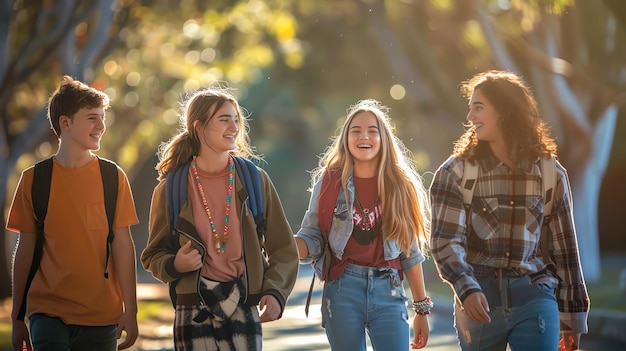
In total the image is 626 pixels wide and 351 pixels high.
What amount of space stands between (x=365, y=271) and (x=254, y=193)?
79 centimetres

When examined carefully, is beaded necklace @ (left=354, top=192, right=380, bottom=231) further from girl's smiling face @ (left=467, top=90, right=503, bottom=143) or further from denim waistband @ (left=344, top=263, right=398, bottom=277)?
girl's smiling face @ (left=467, top=90, right=503, bottom=143)

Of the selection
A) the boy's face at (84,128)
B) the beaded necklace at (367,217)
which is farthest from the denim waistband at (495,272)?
the boy's face at (84,128)

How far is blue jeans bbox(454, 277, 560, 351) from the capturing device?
17.4 ft

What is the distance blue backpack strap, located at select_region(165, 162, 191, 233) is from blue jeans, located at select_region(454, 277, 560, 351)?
1524 millimetres

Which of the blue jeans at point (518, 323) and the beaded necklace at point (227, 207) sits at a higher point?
the beaded necklace at point (227, 207)

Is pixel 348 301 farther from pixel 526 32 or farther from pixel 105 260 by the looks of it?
pixel 526 32

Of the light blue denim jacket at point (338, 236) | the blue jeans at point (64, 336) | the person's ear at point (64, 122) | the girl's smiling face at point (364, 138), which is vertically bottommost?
the blue jeans at point (64, 336)

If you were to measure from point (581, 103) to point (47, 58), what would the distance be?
8.73m

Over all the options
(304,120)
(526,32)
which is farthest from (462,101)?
(304,120)

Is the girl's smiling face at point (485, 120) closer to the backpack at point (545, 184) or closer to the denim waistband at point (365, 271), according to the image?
the backpack at point (545, 184)

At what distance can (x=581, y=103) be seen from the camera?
61.6 ft

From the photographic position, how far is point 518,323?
534 centimetres

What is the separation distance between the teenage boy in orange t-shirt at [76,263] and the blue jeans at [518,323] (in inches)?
70.6

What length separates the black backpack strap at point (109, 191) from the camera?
19.4ft
